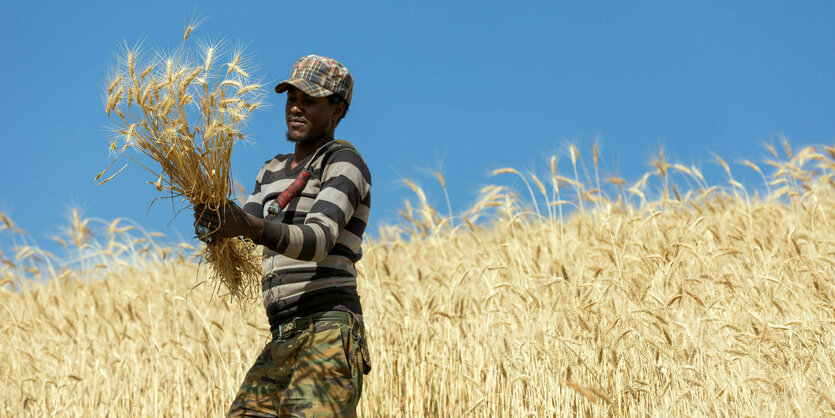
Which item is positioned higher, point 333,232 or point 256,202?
point 256,202

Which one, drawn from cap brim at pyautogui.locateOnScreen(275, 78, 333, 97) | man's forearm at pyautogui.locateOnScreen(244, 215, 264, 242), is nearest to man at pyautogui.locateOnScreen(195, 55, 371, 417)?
cap brim at pyautogui.locateOnScreen(275, 78, 333, 97)

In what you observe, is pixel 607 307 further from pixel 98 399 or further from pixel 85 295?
pixel 85 295

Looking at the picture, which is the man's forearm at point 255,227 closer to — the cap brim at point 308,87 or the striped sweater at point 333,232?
the striped sweater at point 333,232

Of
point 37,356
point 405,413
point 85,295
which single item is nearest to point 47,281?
point 85,295

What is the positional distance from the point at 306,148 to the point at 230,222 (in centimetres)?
63

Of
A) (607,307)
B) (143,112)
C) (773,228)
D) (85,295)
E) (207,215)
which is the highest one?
(773,228)

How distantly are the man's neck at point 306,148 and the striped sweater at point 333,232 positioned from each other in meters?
0.04

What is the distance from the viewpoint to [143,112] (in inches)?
82.8

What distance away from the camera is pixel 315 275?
2.42 meters

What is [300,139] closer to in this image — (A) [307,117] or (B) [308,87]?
(A) [307,117]

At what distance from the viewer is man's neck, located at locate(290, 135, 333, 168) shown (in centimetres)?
258

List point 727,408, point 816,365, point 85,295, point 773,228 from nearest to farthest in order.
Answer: point 727,408, point 816,365, point 773,228, point 85,295

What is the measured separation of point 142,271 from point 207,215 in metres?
4.76

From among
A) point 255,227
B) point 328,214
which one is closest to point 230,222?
point 255,227
